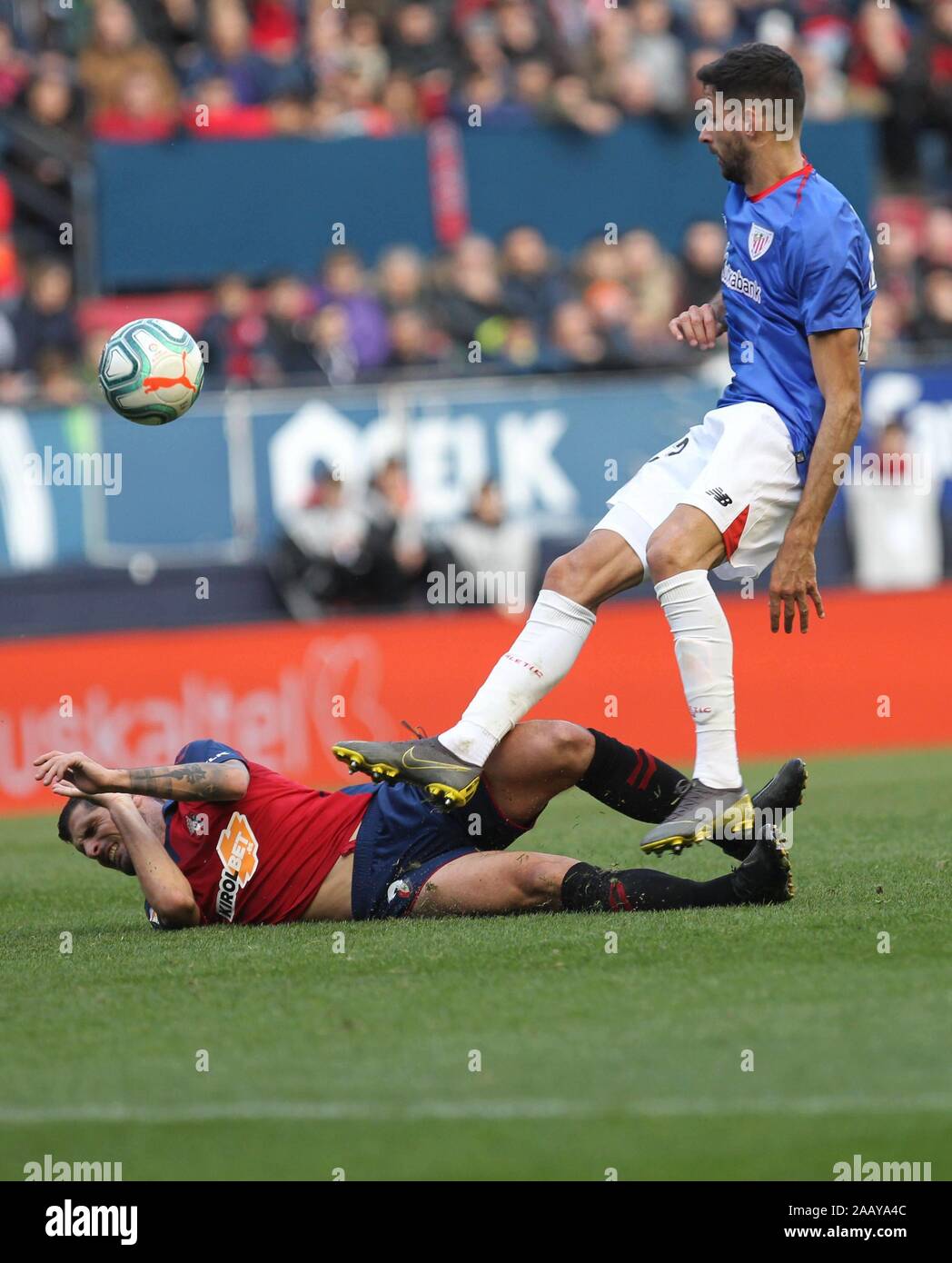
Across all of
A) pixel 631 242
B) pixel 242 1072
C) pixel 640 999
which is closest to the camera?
pixel 242 1072

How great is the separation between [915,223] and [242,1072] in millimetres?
15055

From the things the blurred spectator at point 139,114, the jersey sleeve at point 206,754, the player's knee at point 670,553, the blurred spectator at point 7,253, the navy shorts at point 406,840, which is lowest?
the navy shorts at point 406,840

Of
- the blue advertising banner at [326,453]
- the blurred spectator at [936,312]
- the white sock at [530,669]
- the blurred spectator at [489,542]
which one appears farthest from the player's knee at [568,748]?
the blurred spectator at [936,312]

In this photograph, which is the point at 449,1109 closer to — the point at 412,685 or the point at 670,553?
the point at 670,553

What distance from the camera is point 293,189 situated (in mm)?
17438

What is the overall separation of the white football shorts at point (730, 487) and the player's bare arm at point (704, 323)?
1.50 feet

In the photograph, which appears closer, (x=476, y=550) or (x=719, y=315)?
(x=719, y=315)

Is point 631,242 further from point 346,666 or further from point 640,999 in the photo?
point 640,999

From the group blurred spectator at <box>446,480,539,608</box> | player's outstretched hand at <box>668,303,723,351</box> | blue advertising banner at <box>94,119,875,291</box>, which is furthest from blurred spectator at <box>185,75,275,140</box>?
player's outstretched hand at <box>668,303,723,351</box>

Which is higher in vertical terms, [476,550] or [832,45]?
[832,45]

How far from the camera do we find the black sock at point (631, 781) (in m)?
6.93

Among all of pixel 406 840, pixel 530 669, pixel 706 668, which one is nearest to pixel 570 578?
pixel 530 669

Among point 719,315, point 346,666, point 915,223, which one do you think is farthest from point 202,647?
point 915,223

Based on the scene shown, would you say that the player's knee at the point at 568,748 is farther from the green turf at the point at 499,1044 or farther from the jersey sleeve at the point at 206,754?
the jersey sleeve at the point at 206,754
